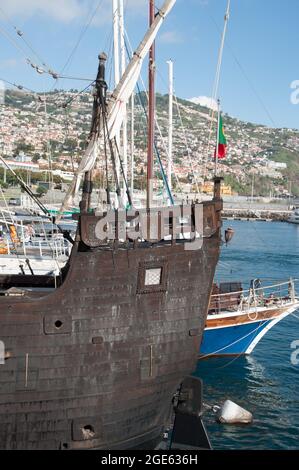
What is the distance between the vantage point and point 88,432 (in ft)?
34.1

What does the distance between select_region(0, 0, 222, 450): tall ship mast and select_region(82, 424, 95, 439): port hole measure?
0.06 ft

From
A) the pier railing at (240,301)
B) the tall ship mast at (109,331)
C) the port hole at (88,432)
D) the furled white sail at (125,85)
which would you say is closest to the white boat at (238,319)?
the pier railing at (240,301)

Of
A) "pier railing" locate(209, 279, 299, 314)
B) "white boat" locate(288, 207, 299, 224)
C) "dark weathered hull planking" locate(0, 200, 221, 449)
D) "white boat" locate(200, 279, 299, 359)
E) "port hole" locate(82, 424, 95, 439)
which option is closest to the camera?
"dark weathered hull planking" locate(0, 200, 221, 449)

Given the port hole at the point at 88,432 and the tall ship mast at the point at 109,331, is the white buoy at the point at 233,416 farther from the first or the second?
the port hole at the point at 88,432

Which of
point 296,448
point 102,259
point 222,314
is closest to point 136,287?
point 102,259

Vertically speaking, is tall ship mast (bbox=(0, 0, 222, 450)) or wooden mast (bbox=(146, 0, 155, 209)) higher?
wooden mast (bbox=(146, 0, 155, 209))

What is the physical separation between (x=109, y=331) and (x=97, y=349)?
40cm

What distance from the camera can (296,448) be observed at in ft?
45.6

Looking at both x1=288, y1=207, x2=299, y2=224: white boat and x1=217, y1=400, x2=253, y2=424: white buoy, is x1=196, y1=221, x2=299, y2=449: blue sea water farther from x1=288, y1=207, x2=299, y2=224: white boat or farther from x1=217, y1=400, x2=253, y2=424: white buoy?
x1=288, y1=207, x2=299, y2=224: white boat

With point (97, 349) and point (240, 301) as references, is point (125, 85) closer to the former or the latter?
point (97, 349)

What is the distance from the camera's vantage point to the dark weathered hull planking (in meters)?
9.87

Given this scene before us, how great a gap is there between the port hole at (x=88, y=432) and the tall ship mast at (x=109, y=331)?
0.06 ft

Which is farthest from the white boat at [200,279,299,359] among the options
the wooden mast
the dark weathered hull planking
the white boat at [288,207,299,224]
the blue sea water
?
the white boat at [288,207,299,224]

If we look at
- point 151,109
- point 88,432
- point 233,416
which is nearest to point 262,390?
point 233,416
